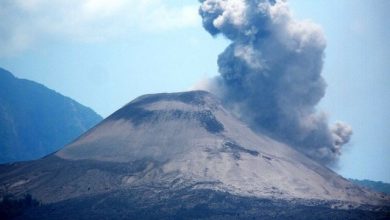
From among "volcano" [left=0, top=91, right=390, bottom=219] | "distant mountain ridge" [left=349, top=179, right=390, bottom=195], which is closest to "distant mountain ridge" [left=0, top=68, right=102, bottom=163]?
"volcano" [left=0, top=91, right=390, bottom=219]

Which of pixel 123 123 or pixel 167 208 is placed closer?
pixel 167 208

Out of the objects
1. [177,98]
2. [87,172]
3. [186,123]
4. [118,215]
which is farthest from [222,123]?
[118,215]

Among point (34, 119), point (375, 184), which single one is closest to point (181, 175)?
point (375, 184)

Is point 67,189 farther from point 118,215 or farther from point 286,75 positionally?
point 286,75

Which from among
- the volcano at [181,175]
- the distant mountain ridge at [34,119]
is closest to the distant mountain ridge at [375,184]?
the volcano at [181,175]

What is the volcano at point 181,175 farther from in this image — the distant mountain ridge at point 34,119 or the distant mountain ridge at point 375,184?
the distant mountain ridge at point 34,119

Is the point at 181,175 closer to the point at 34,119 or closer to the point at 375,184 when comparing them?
Answer: the point at 375,184
